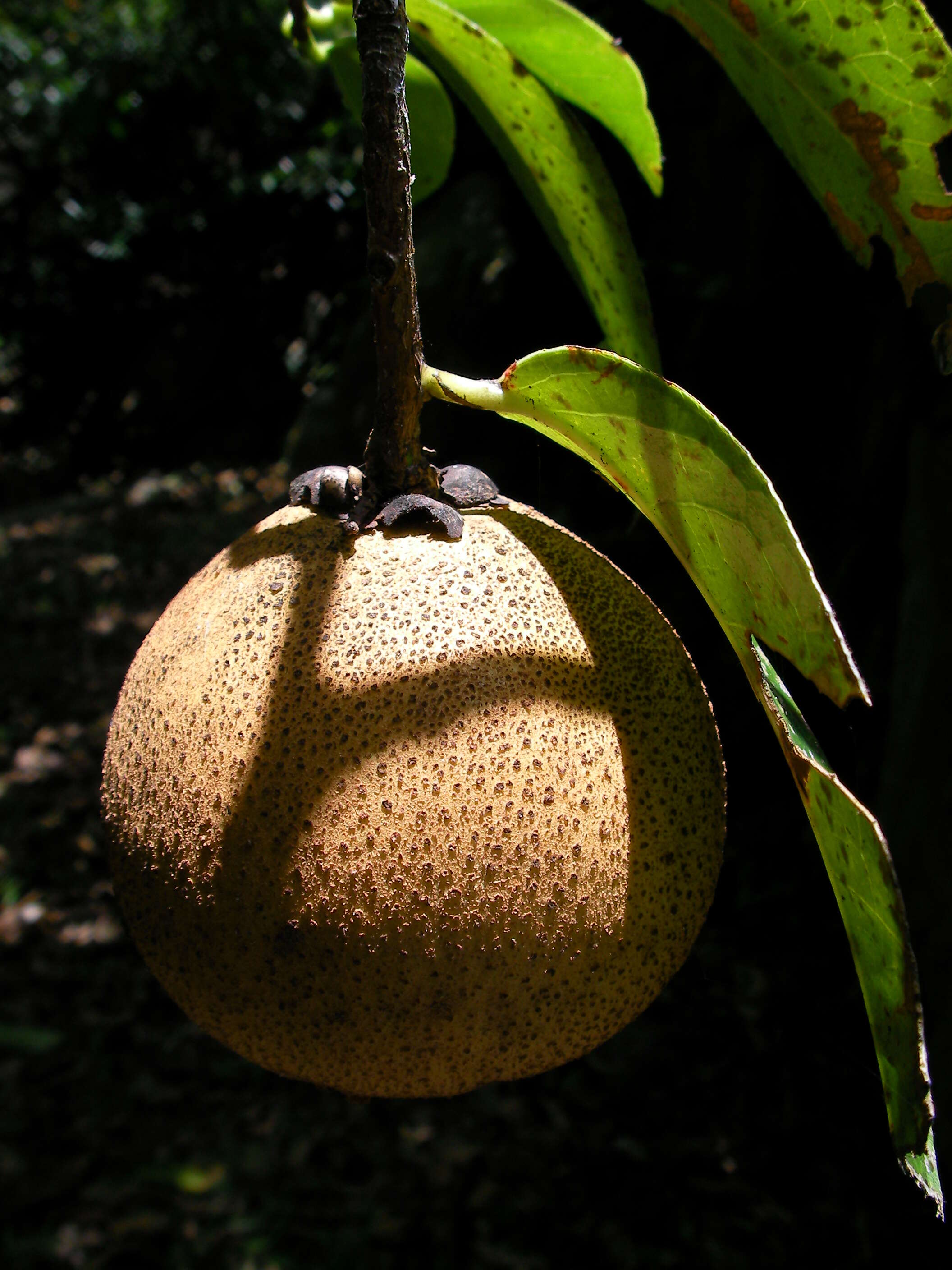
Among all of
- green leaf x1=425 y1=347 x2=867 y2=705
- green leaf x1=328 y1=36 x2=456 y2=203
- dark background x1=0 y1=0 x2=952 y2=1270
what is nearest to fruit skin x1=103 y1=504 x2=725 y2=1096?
green leaf x1=425 y1=347 x2=867 y2=705

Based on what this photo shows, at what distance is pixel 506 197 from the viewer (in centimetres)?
185

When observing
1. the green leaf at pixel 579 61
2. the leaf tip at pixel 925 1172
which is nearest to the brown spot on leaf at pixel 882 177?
the green leaf at pixel 579 61

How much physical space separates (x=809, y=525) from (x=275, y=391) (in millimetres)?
2269

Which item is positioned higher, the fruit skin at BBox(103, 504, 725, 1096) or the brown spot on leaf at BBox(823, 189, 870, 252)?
the brown spot on leaf at BBox(823, 189, 870, 252)

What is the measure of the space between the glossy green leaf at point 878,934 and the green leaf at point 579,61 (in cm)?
35

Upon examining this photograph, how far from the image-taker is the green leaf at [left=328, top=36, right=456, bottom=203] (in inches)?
26.5

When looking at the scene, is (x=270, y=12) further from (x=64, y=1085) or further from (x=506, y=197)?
(x=64, y=1085)

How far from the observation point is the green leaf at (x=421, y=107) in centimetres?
67

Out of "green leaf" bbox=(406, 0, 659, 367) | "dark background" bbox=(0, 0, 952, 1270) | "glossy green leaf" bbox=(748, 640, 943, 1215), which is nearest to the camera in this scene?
"glossy green leaf" bbox=(748, 640, 943, 1215)

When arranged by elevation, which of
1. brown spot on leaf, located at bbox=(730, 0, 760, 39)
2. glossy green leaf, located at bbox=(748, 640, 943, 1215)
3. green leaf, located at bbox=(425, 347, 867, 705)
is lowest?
glossy green leaf, located at bbox=(748, 640, 943, 1215)

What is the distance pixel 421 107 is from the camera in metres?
0.70

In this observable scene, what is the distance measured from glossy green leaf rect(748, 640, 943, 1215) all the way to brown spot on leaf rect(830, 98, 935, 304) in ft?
0.73

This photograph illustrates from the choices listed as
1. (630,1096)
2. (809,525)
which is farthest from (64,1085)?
(809,525)

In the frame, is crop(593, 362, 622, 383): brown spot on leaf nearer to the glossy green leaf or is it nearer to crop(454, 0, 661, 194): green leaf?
the glossy green leaf
